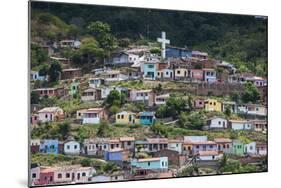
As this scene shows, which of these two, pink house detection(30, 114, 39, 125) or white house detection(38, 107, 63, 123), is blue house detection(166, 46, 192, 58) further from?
pink house detection(30, 114, 39, 125)

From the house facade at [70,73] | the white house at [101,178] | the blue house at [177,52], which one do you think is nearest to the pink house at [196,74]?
the blue house at [177,52]

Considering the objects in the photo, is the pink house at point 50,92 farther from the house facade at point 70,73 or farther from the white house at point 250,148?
the white house at point 250,148

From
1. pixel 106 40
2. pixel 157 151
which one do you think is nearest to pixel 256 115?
pixel 157 151

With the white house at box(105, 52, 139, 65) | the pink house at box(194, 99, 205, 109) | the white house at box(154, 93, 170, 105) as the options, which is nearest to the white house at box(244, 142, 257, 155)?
the pink house at box(194, 99, 205, 109)

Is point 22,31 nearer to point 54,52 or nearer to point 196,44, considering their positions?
point 54,52

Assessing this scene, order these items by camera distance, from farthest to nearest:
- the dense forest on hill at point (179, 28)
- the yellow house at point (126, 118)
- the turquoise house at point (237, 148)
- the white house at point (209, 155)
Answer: the turquoise house at point (237, 148) → the white house at point (209, 155) → the yellow house at point (126, 118) → the dense forest on hill at point (179, 28)

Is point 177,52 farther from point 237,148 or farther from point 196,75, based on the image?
point 237,148
